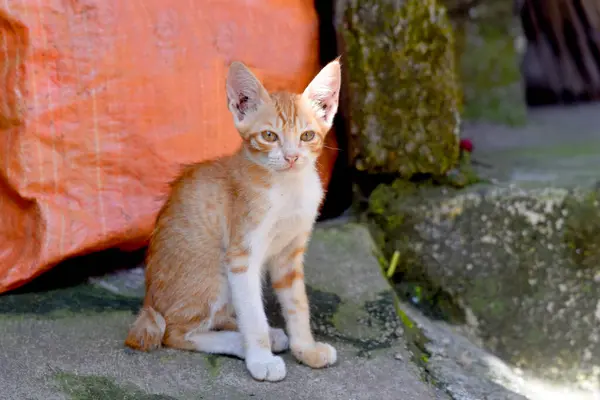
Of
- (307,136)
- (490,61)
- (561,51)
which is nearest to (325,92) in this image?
(307,136)

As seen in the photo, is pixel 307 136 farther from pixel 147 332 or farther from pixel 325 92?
pixel 147 332

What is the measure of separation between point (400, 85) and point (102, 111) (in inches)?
55.3

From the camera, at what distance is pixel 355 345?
2682 mm

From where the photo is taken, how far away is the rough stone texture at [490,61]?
177 inches

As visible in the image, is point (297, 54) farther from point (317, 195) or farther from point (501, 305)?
point (501, 305)

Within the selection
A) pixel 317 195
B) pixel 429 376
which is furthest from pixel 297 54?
pixel 429 376

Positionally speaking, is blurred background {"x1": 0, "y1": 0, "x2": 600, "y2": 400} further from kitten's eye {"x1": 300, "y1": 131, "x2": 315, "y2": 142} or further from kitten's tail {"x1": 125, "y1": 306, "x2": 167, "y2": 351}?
kitten's eye {"x1": 300, "y1": 131, "x2": 315, "y2": 142}

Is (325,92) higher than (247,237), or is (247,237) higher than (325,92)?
(325,92)

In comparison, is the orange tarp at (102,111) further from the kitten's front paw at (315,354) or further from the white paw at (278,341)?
the kitten's front paw at (315,354)

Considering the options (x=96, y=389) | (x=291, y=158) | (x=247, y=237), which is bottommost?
(x=96, y=389)

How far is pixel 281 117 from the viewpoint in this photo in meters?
2.35

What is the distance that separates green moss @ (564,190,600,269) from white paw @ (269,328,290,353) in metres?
1.46

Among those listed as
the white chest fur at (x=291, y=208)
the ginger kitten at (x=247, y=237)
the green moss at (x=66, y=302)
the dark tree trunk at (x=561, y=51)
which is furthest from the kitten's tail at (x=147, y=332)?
the dark tree trunk at (x=561, y=51)

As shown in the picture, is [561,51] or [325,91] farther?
[561,51]
